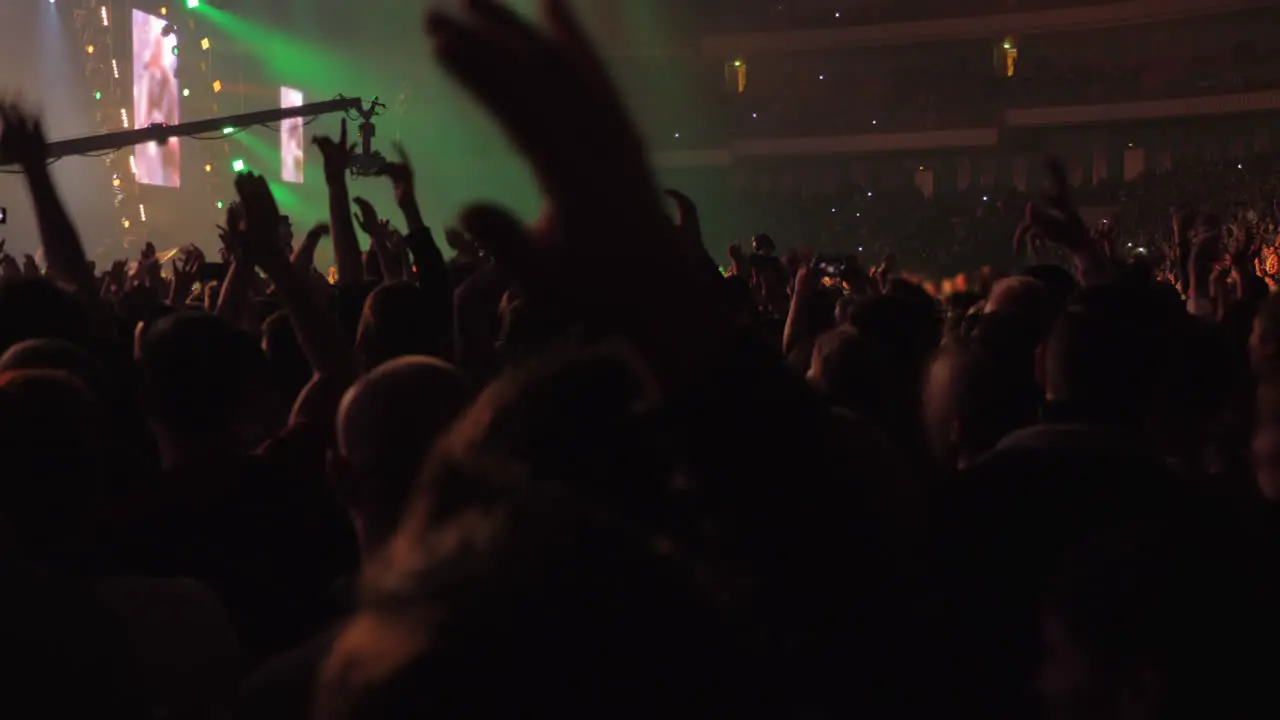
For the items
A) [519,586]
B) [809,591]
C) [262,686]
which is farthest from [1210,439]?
[519,586]

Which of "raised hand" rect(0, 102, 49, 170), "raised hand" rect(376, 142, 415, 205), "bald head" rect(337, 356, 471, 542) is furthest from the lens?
"raised hand" rect(376, 142, 415, 205)

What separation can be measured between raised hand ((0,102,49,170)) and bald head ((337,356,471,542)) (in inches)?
109

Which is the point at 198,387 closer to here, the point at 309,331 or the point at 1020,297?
the point at 309,331

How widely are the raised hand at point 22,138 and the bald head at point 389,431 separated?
276 centimetres

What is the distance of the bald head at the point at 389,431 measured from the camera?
204 cm

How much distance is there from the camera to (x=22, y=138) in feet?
14.0

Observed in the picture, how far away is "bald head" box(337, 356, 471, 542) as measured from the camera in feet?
6.69

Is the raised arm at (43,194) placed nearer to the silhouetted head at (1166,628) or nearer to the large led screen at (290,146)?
the silhouetted head at (1166,628)

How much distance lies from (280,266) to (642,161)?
6.68ft

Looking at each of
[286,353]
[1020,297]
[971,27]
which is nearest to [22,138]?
[286,353]

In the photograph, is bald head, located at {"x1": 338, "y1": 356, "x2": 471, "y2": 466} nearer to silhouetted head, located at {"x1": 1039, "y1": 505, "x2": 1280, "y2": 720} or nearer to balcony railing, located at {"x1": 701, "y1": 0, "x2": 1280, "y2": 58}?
silhouetted head, located at {"x1": 1039, "y1": 505, "x2": 1280, "y2": 720}

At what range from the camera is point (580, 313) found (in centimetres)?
139

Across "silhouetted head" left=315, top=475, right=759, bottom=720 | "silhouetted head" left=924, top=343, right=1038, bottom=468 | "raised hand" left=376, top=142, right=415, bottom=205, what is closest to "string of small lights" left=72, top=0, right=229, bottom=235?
"raised hand" left=376, top=142, right=415, bottom=205

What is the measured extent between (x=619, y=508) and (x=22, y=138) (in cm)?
397
